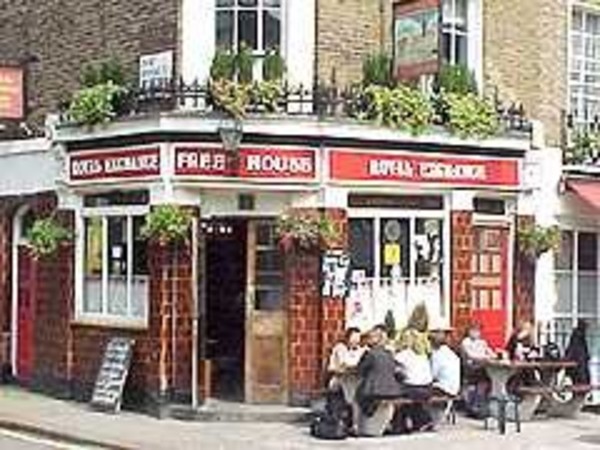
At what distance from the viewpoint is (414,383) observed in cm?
1745

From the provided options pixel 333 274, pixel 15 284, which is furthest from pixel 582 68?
pixel 15 284

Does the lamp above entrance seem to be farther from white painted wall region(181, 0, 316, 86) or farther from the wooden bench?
the wooden bench

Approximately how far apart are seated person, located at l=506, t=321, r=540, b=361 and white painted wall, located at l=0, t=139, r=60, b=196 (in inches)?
276

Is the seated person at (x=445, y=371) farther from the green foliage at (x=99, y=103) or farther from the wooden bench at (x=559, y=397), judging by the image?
the green foliage at (x=99, y=103)

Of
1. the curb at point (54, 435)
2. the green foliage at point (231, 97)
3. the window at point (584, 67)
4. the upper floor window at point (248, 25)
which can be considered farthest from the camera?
the window at point (584, 67)

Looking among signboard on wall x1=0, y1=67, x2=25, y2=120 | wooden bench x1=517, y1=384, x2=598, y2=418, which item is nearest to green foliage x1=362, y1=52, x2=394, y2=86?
wooden bench x1=517, y1=384, x2=598, y2=418

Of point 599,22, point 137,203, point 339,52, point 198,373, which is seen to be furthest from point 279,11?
point 599,22

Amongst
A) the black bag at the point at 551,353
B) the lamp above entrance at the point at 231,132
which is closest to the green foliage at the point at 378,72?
the lamp above entrance at the point at 231,132

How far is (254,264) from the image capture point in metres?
19.1

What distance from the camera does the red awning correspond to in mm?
21141

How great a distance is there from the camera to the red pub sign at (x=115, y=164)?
18484mm

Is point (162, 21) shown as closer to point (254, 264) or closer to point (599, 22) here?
point (254, 264)

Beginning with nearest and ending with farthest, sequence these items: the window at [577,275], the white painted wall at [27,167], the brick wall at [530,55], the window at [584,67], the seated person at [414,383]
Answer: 1. the seated person at [414,383]
2. the white painted wall at [27,167]
3. the brick wall at [530,55]
4. the window at [577,275]
5. the window at [584,67]

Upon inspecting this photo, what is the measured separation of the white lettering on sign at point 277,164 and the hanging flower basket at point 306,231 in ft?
1.94
